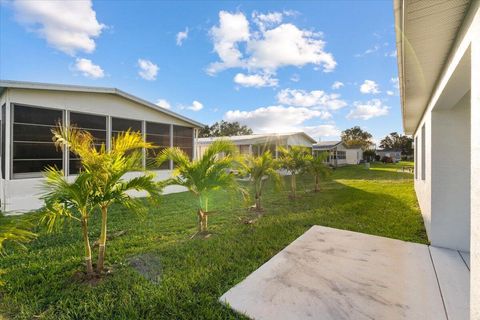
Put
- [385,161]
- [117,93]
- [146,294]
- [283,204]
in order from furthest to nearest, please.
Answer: [385,161] < [117,93] < [283,204] < [146,294]

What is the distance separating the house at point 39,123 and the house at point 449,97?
24.4 feet

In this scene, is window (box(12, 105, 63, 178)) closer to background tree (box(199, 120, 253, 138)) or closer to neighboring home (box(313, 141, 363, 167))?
neighboring home (box(313, 141, 363, 167))

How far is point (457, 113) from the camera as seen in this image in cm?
396

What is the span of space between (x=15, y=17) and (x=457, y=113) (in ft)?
38.2

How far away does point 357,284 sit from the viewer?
292 centimetres

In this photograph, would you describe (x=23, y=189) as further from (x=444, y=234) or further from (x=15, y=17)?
(x=444, y=234)

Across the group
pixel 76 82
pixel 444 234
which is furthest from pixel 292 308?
pixel 76 82

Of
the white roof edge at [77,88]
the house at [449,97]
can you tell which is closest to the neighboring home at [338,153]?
the white roof edge at [77,88]

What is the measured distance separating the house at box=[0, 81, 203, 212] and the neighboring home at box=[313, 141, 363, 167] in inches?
925

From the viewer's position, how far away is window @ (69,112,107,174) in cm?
820

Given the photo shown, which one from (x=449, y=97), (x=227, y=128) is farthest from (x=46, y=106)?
(x=227, y=128)

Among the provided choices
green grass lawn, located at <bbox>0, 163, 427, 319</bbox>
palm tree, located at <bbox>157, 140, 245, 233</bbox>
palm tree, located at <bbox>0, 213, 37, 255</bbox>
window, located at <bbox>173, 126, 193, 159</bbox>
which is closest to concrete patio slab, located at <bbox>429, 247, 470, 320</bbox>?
Result: green grass lawn, located at <bbox>0, 163, 427, 319</bbox>

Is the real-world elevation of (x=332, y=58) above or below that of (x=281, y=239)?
above

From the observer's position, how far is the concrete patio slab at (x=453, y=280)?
2428mm
